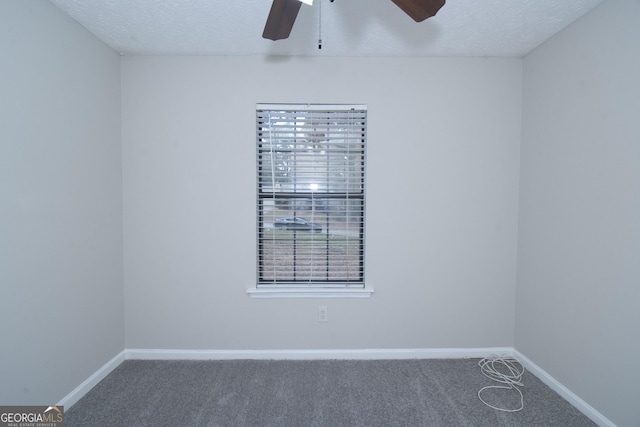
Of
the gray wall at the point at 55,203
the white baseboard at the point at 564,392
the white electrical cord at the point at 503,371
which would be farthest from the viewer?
the white electrical cord at the point at 503,371

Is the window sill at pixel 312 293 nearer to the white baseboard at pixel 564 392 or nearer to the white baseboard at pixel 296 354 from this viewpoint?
the white baseboard at pixel 296 354

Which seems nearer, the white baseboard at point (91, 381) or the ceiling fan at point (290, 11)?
the ceiling fan at point (290, 11)

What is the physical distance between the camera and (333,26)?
6.15 feet

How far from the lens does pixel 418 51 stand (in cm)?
220

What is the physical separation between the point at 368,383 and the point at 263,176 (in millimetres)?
1807

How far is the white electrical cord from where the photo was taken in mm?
2016

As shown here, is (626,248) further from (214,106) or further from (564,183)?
(214,106)

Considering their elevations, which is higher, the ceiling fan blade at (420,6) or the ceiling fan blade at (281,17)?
the ceiling fan blade at (281,17)

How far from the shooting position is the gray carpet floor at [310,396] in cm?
172

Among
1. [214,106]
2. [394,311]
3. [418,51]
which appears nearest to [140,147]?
[214,106]

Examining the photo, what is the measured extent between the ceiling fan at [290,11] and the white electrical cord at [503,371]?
2337mm

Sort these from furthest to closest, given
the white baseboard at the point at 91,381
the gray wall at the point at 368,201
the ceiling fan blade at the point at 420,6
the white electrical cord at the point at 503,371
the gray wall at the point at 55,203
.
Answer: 1. the gray wall at the point at 368,201
2. the white electrical cord at the point at 503,371
3. the white baseboard at the point at 91,381
4. the gray wall at the point at 55,203
5. the ceiling fan blade at the point at 420,6

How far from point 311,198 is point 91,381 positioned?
2075 millimetres

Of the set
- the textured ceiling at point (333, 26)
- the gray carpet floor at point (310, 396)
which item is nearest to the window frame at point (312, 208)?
the textured ceiling at point (333, 26)
